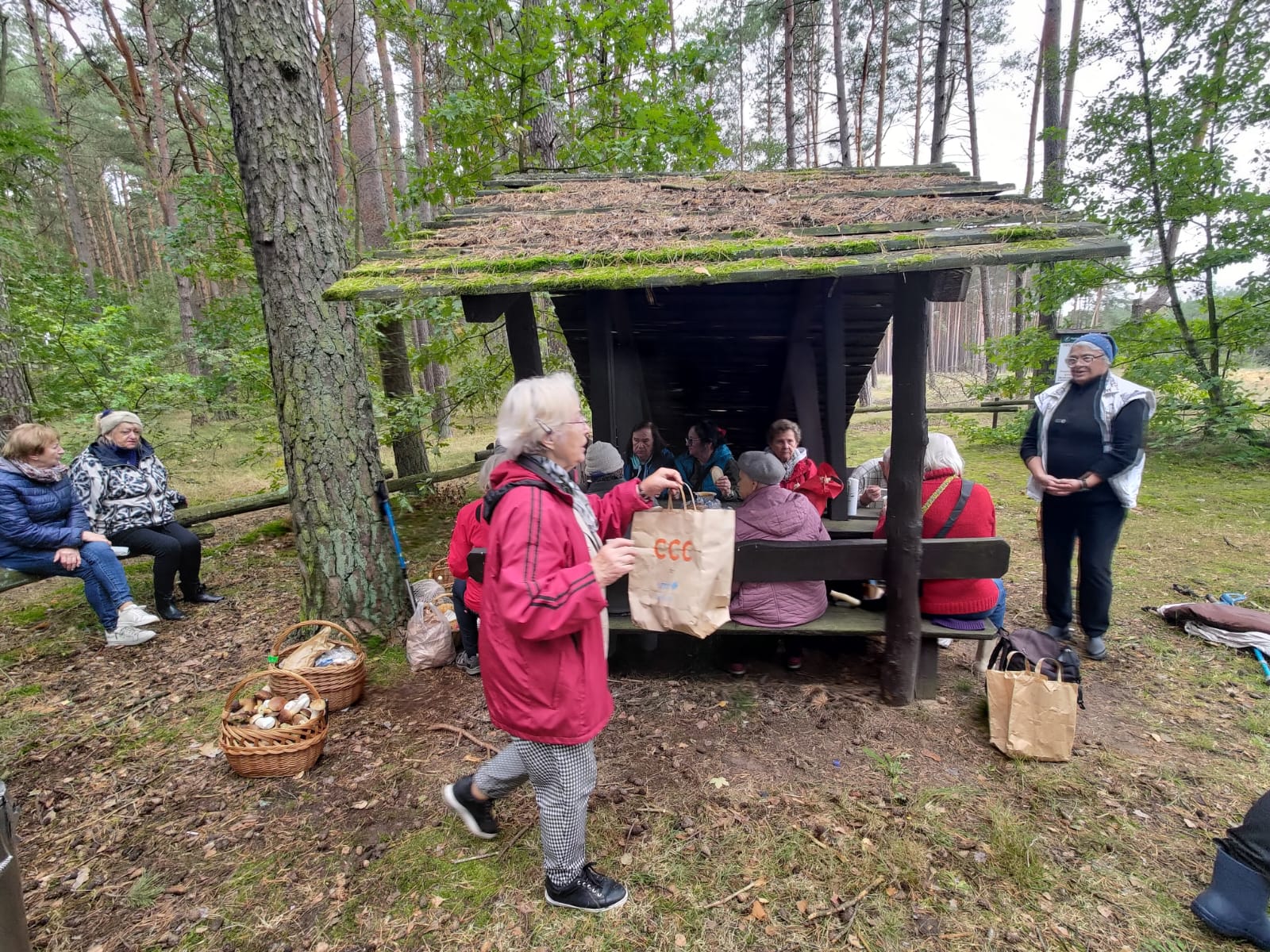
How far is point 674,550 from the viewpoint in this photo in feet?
7.98

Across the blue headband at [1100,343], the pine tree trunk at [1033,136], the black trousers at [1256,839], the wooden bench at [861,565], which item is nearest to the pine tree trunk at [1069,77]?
the pine tree trunk at [1033,136]

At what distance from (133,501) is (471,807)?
445 cm

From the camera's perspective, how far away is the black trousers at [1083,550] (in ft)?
12.3

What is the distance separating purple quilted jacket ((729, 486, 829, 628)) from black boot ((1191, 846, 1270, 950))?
1911 millimetres

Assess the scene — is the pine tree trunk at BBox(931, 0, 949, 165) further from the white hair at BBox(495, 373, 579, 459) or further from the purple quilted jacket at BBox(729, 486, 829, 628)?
the white hair at BBox(495, 373, 579, 459)

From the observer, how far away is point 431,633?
4.11 metres

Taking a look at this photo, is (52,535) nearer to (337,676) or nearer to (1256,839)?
(337,676)

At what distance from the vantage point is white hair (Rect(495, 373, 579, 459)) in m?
1.86

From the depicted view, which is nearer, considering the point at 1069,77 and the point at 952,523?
the point at 952,523

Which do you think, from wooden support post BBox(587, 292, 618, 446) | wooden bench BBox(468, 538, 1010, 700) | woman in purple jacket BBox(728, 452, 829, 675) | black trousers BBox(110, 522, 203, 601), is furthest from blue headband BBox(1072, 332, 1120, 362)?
black trousers BBox(110, 522, 203, 601)

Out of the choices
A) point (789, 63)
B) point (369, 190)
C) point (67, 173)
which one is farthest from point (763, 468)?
point (67, 173)

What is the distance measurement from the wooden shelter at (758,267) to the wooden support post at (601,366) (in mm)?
14

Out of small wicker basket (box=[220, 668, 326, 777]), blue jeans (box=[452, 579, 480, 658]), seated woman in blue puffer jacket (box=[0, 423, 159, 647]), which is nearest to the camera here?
small wicker basket (box=[220, 668, 326, 777])

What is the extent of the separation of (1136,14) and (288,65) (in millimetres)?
12745
